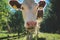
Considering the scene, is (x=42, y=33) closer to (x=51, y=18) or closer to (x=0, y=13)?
(x=51, y=18)

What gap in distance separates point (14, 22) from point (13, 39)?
0.24 metres

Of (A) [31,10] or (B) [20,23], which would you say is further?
(B) [20,23]

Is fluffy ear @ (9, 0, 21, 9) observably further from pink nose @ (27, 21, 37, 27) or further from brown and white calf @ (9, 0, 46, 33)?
pink nose @ (27, 21, 37, 27)

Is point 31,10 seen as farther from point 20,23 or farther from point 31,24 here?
point 20,23

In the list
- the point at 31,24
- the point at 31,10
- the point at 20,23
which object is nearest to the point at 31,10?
the point at 31,10

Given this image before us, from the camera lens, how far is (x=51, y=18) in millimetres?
2324

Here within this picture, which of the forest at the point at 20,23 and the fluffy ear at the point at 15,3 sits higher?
the fluffy ear at the point at 15,3

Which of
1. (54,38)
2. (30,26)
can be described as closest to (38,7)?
Answer: (30,26)

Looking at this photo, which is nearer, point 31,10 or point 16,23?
point 31,10

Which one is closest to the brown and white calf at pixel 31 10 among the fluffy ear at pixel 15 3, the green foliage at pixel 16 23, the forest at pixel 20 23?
the fluffy ear at pixel 15 3

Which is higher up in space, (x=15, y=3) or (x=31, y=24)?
(x=15, y=3)

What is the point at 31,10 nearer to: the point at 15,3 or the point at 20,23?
the point at 15,3

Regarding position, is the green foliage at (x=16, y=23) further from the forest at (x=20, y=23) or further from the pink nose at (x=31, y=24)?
the pink nose at (x=31, y=24)

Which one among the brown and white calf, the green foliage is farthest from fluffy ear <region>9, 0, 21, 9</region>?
the green foliage
